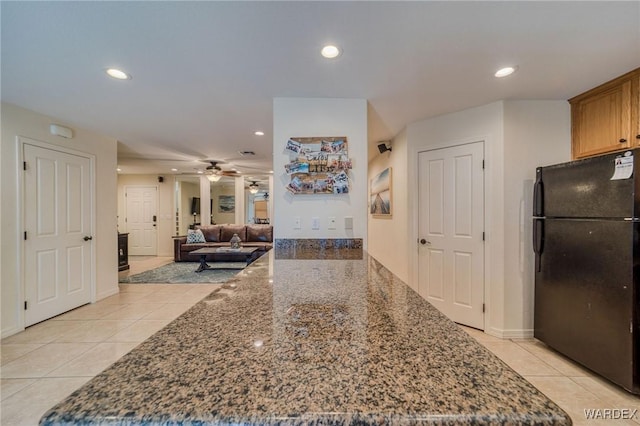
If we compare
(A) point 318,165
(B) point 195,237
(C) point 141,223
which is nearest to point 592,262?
(A) point 318,165

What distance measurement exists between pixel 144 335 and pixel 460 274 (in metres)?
3.29

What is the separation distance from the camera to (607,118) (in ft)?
7.13

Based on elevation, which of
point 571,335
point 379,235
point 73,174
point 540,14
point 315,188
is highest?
point 540,14

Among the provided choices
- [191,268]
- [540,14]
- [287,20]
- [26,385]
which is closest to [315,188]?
[287,20]

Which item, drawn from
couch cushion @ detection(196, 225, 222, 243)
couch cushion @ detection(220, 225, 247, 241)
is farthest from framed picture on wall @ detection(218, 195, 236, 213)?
couch cushion @ detection(220, 225, 247, 241)

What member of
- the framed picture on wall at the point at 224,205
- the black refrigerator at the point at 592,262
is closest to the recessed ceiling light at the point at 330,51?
the black refrigerator at the point at 592,262

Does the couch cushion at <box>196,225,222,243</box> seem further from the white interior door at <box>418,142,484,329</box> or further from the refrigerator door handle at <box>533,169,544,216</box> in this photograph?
the refrigerator door handle at <box>533,169,544,216</box>

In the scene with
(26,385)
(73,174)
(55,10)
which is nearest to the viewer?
(55,10)

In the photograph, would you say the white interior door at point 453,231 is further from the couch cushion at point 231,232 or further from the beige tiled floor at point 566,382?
the couch cushion at point 231,232

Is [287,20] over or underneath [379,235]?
over

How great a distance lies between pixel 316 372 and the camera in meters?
0.55

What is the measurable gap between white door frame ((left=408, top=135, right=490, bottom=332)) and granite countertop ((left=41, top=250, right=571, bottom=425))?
1.98 meters

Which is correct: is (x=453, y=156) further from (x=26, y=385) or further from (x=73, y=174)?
(x=73, y=174)

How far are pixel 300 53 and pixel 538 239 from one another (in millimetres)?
2523
